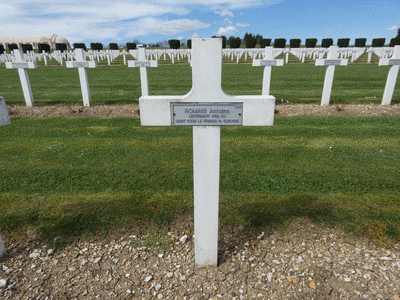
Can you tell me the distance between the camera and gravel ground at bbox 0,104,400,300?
2.29 meters

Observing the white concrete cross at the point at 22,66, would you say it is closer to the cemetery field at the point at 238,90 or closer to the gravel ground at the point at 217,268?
the cemetery field at the point at 238,90

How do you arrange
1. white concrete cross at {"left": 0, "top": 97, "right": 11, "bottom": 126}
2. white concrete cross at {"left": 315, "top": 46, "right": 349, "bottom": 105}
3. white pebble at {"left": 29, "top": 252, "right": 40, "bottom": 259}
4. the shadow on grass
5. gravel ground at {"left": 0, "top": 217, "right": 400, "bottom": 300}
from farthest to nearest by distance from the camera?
white concrete cross at {"left": 315, "top": 46, "right": 349, "bottom": 105} < the shadow on grass < white pebble at {"left": 29, "top": 252, "right": 40, "bottom": 259} < white concrete cross at {"left": 0, "top": 97, "right": 11, "bottom": 126} < gravel ground at {"left": 0, "top": 217, "right": 400, "bottom": 300}

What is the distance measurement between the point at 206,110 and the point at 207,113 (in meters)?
0.03

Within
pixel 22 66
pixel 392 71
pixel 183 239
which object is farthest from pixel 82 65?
pixel 392 71

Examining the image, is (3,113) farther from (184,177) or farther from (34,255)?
(184,177)

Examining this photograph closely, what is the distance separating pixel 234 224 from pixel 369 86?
41.2 feet

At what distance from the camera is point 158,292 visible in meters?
2.29

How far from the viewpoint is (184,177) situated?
419cm

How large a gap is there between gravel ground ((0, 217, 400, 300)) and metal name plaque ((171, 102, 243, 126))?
1.42 m

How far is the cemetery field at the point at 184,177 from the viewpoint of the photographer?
10.4 ft

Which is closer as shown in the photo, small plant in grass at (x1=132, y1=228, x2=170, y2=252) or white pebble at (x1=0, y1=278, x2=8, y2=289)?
white pebble at (x1=0, y1=278, x2=8, y2=289)

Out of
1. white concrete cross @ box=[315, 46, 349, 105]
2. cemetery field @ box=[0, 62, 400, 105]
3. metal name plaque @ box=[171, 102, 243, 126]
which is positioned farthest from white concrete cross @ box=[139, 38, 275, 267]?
cemetery field @ box=[0, 62, 400, 105]

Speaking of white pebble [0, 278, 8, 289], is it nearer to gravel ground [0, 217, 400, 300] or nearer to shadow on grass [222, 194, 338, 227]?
gravel ground [0, 217, 400, 300]

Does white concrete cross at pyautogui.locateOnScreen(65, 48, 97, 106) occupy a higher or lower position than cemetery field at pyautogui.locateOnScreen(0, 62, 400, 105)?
higher
